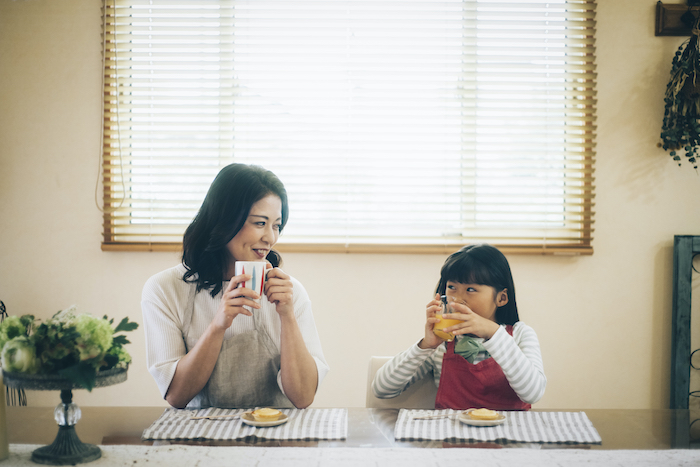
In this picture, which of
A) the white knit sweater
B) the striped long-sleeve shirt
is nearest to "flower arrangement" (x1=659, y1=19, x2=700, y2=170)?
the striped long-sleeve shirt

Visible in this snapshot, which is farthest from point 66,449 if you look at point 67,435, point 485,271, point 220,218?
point 485,271

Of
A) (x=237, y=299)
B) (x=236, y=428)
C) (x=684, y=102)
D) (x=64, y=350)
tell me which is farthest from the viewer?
(x=684, y=102)

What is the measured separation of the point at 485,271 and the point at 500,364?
328 mm

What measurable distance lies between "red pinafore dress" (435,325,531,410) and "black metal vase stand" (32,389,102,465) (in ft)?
3.08

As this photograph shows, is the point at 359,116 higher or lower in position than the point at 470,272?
higher

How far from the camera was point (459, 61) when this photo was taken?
2.42m

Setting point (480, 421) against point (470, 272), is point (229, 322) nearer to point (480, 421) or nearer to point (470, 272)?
point (480, 421)

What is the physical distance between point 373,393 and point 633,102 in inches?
76.1

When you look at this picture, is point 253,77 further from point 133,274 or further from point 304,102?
point 133,274

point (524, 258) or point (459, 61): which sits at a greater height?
point (459, 61)

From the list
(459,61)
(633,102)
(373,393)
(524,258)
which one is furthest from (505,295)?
(633,102)

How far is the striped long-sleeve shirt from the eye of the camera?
4.50 ft

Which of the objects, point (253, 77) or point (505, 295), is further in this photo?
point (253, 77)

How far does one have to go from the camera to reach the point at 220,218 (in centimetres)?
150
